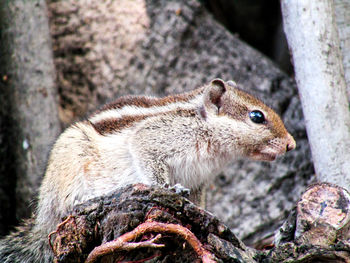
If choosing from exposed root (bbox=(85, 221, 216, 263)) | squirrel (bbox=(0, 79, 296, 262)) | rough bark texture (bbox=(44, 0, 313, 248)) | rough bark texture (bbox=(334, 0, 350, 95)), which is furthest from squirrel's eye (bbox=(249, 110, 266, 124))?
exposed root (bbox=(85, 221, 216, 263))

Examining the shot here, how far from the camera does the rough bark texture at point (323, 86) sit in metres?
4.00

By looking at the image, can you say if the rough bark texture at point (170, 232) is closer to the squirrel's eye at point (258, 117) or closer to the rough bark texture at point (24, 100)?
the squirrel's eye at point (258, 117)

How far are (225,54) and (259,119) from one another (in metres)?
1.73

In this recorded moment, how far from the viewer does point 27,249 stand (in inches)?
148

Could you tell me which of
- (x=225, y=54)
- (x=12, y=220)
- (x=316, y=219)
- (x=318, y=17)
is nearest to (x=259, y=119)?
(x=318, y=17)

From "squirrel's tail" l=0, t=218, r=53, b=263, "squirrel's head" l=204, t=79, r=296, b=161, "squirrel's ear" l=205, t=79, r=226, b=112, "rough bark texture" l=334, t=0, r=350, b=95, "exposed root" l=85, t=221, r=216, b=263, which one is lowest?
"squirrel's tail" l=0, t=218, r=53, b=263

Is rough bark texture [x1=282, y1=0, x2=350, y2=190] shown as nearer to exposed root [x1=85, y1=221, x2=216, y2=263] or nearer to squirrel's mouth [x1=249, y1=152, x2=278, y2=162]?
squirrel's mouth [x1=249, y1=152, x2=278, y2=162]

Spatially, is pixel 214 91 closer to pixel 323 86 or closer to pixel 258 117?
pixel 258 117

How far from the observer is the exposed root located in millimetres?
2832

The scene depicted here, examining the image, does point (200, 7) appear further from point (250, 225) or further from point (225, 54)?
point (250, 225)

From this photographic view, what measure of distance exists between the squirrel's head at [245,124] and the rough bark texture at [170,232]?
1067mm

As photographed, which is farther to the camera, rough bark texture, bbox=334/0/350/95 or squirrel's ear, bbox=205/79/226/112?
rough bark texture, bbox=334/0/350/95

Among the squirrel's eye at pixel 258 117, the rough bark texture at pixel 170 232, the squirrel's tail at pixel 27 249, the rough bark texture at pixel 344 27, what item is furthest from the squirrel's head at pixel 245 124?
the squirrel's tail at pixel 27 249

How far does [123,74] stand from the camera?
5715 millimetres
